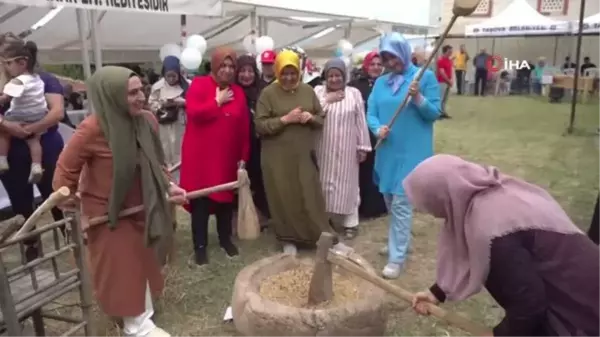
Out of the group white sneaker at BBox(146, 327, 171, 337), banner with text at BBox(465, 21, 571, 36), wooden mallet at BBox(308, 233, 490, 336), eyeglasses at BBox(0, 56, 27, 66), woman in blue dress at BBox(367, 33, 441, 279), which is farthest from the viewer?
banner with text at BBox(465, 21, 571, 36)

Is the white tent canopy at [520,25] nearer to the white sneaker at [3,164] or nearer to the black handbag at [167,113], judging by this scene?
the black handbag at [167,113]

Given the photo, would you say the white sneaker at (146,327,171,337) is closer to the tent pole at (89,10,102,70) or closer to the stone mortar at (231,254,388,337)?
the stone mortar at (231,254,388,337)

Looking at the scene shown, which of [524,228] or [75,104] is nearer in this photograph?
[524,228]

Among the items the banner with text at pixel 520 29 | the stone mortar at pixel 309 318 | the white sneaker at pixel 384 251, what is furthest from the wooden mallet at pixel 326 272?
the banner with text at pixel 520 29

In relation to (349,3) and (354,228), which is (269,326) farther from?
(349,3)

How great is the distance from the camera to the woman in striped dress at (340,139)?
452 cm

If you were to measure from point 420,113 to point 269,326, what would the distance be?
1.88 metres

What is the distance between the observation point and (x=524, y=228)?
5.95ft

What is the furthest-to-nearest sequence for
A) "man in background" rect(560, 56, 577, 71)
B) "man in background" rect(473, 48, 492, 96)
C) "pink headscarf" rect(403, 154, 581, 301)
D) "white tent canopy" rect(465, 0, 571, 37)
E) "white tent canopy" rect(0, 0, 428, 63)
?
"man in background" rect(560, 56, 577, 71) → "man in background" rect(473, 48, 492, 96) → "white tent canopy" rect(465, 0, 571, 37) → "white tent canopy" rect(0, 0, 428, 63) → "pink headscarf" rect(403, 154, 581, 301)

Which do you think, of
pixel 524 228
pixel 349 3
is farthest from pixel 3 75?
pixel 349 3

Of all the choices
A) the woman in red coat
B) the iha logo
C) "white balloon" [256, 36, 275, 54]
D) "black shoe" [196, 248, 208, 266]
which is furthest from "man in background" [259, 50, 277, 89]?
the iha logo

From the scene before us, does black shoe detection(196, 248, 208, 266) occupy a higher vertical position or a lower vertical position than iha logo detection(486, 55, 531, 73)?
lower

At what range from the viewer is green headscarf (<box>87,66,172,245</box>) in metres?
2.88

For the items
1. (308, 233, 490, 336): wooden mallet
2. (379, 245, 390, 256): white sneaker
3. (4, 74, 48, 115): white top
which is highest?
(4, 74, 48, 115): white top
